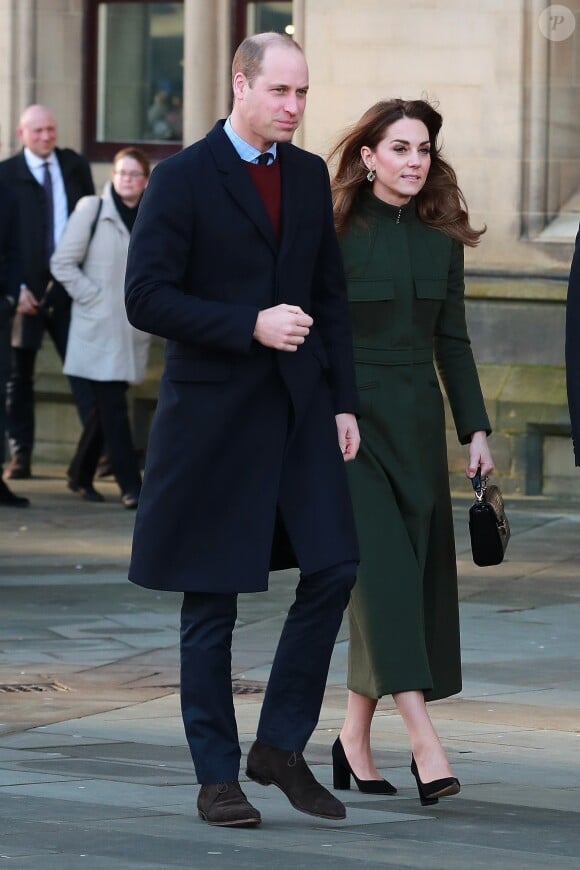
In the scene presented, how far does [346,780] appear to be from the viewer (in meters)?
6.32

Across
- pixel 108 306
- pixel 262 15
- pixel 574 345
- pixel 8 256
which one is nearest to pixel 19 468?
pixel 8 256

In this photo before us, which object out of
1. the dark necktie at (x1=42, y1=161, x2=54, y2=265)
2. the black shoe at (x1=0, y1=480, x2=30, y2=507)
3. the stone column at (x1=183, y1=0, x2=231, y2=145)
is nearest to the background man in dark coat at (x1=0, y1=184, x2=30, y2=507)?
the black shoe at (x1=0, y1=480, x2=30, y2=507)

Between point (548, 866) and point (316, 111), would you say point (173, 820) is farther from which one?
point (316, 111)

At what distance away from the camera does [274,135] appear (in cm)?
566

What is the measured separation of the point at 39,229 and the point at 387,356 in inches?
286

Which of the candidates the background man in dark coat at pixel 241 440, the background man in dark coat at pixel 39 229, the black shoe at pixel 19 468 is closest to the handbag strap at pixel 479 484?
the background man in dark coat at pixel 241 440

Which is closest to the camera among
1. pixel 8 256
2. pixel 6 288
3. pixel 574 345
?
pixel 574 345

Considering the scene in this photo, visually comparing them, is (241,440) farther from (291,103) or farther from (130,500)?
(130,500)

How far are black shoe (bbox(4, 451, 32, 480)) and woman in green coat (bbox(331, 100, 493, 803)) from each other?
7.69 metres

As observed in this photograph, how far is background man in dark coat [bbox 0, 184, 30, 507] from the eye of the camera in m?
12.1

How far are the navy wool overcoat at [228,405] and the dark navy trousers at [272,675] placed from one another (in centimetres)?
7

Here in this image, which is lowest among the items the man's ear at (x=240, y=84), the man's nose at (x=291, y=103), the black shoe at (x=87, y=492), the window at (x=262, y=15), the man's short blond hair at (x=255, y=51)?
the black shoe at (x=87, y=492)

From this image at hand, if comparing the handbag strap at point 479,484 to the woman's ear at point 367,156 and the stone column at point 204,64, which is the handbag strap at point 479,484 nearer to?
the woman's ear at point 367,156

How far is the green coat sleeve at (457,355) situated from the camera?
646 cm
